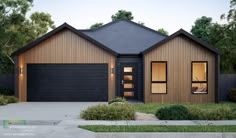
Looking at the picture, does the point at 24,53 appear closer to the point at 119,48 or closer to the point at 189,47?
the point at 119,48

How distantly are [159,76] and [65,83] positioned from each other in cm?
610

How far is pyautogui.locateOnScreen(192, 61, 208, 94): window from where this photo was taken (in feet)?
72.9

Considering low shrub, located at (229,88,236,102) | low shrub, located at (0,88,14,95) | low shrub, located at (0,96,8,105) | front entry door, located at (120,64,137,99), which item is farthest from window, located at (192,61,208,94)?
low shrub, located at (0,88,14,95)

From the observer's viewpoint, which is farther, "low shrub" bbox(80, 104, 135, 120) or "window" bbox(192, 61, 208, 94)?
"window" bbox(192, 61, 208, 94)

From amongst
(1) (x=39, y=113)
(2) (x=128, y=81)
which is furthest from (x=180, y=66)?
(1) (x=39, y=113)

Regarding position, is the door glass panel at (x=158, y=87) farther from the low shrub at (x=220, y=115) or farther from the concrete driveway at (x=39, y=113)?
the low shrub at (x=220, y=115)

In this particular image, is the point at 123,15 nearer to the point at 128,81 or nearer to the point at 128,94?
the point at 128,81

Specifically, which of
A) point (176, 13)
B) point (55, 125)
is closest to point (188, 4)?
point (176, 13)

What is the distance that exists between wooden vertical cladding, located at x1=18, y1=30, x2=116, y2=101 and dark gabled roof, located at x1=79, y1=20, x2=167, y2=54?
66.7 inches

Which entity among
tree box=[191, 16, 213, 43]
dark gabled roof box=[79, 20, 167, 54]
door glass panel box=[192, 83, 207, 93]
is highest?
tree box=[191, 16, 213, 43]

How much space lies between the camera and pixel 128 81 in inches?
959

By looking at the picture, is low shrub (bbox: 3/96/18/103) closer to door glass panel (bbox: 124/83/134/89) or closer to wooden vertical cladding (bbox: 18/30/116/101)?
wooden vertical cladding (bbox: 18/30/116/101)

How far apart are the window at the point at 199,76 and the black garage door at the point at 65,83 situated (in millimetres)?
5579

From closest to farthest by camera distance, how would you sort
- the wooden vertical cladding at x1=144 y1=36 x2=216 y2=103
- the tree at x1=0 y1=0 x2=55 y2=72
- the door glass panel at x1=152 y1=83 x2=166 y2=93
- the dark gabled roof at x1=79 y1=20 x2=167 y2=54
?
1. the wooden vertical cladding at x1=144 y1=36 x2=216 y2=103
2. the door glass panel at x1=152 y1=83 x2=166 y2=93
3. the dark gabled roof at x1=79 y1=20 x2=167 y2=54
4. the tree at x1=0 y1=0 x2=55 y2=72
